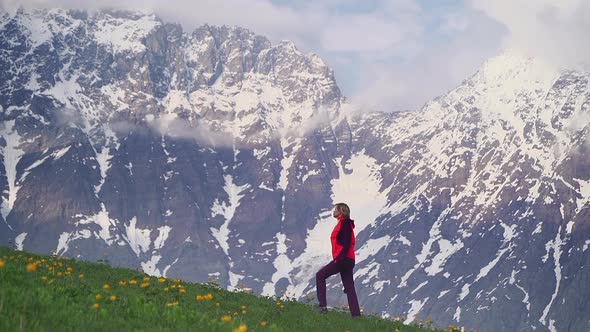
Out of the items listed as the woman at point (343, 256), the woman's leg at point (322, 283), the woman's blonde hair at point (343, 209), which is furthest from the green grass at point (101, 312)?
the woman's blonde hair at point (343, 209)

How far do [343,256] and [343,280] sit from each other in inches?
35.9

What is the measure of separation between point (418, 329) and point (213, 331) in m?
10.6

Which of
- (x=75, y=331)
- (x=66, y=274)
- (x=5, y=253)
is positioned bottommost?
(x=75, y=331)

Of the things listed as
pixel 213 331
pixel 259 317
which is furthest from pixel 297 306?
pixel 213 331

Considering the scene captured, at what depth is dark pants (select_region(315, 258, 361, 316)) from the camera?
1861 cm

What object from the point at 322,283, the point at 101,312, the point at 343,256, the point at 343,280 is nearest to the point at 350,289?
the point at 343,280

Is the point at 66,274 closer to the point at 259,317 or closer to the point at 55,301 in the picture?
the point at 259,317

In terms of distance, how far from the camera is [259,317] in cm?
1546

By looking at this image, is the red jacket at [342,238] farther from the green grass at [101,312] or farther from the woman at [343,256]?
the green grass at [101,312]

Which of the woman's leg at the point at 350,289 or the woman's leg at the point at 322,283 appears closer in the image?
the woman's leg at the point at 350,289

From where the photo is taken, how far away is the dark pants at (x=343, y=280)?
1861 centimetres

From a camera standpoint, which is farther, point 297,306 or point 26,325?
point 297,306

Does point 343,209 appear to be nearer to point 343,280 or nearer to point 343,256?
point 343,256

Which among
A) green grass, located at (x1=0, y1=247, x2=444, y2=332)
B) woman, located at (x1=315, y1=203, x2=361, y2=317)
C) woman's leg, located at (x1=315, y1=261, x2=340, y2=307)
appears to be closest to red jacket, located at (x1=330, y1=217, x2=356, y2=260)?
woman, located at (x1=315, y1=203, x2=361, y2=317)
